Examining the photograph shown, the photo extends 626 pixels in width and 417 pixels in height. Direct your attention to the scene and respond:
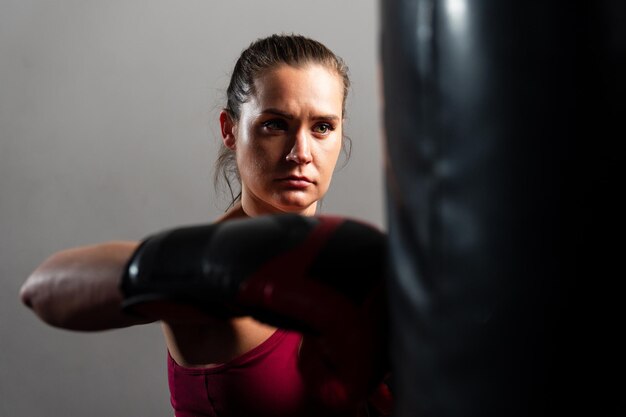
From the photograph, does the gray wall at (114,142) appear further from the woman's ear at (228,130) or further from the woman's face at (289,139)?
the woman's face at (289,139)

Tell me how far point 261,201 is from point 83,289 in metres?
0.59

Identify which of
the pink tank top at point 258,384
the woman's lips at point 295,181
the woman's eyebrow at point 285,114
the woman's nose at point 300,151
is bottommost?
the pink tank top at point 258,384

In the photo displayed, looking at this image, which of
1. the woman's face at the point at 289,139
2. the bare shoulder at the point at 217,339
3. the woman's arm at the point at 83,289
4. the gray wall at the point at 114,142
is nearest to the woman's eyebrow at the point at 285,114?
the woman's face at the point at 289,139

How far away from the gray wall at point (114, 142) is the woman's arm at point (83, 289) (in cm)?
152

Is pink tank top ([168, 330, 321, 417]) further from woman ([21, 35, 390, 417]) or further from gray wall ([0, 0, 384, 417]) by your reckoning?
gray wall ([0, 0, 384, 417])

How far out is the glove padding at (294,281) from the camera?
486 mm

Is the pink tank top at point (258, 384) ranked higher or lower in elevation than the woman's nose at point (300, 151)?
lower

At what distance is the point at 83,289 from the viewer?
575 millimetres

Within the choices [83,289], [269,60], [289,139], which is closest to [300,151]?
[289,139]

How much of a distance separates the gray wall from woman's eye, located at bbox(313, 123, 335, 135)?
3.08 ft

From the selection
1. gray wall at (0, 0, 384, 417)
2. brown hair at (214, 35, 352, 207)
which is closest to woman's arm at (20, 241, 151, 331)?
brown hair at (214, 35, 352, 207)

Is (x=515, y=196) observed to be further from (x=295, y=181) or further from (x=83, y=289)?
(x=295, y=181)

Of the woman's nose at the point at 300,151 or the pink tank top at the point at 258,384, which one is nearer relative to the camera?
the pink tank top at the point at 258,384

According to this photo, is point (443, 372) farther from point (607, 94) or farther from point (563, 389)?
point (607, 94)
